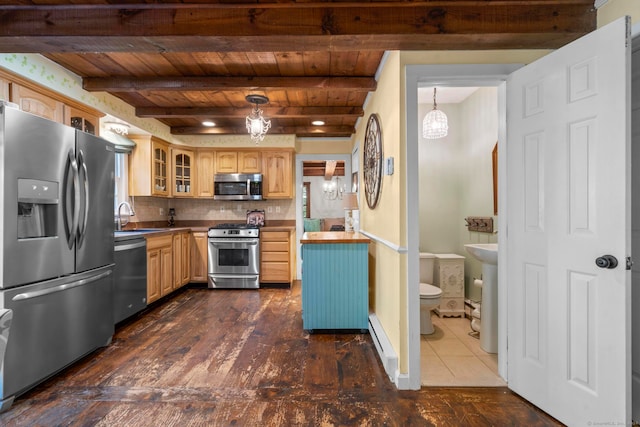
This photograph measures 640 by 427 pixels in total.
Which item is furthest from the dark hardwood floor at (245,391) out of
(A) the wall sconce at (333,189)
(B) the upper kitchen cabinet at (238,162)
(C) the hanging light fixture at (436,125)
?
(A) the wall sconce at (333,189)

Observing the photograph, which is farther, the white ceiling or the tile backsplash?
the tile backsplash

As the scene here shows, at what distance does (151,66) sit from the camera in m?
2.62

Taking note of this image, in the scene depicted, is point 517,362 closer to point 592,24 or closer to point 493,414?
point 493,414

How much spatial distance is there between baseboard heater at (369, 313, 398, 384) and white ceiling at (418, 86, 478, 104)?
253cm

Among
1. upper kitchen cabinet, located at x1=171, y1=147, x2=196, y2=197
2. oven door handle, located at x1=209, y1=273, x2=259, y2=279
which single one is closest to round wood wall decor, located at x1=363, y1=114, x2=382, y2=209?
oven door handle, located at x1=209, y1=273, x2=259, y2=279

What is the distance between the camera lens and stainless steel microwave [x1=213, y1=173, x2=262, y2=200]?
15.4 ft

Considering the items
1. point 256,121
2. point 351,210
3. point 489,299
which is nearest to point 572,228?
point 489,299

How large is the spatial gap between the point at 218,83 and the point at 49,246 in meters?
1.84

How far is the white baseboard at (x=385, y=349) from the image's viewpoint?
202 cm

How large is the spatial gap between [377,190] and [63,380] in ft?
8.83

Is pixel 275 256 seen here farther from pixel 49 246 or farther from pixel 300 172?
pixel 49 246

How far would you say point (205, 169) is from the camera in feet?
15.8

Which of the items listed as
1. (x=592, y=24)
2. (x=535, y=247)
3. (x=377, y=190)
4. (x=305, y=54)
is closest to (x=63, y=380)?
(x=377, y=190)

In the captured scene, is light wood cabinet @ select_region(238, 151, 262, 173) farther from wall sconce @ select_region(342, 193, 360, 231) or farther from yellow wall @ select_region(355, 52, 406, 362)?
yellow wall @ select_region(355, 52, 406, 362)
